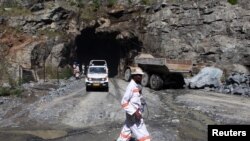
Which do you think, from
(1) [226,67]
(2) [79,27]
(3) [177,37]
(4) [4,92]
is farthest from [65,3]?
(4) [4,92]

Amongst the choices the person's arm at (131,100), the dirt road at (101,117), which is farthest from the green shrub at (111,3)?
the person's arm at (131,100)

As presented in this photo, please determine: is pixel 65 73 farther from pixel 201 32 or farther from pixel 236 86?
pixel 236 86

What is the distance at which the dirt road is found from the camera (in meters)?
13.5

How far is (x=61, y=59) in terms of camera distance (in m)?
44.1

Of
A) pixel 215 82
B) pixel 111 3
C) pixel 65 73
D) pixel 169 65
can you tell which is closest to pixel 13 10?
pixel 65 73

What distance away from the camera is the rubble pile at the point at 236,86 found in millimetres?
28830

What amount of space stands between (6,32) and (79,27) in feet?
28.3

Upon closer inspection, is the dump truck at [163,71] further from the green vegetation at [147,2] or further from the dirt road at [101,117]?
the green vegetation at [147,2]

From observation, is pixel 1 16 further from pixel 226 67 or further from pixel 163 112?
pixel 163 112

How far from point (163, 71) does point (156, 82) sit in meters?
1.01

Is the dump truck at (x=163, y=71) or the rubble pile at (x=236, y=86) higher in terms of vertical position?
the dump truck at (x=163, y=71)

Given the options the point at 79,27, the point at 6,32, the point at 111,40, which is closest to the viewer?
the point at 6,32

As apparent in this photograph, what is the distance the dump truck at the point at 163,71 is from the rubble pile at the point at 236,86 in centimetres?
320

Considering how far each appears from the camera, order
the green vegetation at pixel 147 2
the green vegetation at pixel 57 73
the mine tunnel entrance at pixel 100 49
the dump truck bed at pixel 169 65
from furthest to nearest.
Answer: the mine tunnel entrance at pixel 100 49 → the green vegetation at pixel 147 2 → the green vegetation at pixel 57 73 → the dump truck bed at pixel 169 65
